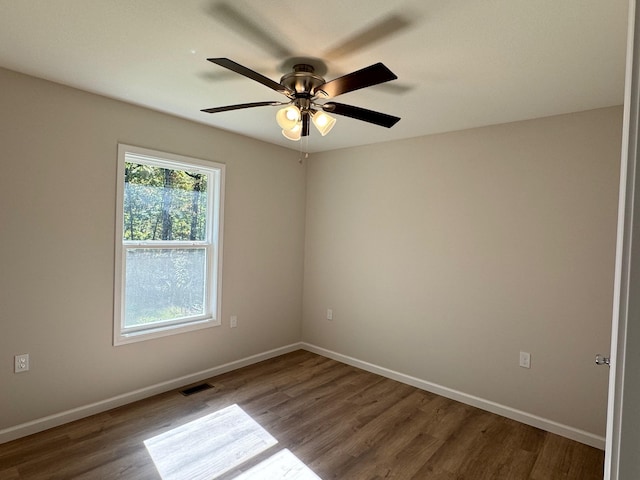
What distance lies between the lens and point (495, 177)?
2.93 meters

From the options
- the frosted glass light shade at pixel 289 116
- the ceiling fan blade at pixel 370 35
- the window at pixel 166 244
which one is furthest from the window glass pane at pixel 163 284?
the ceiling fan blade at pixel 370 35

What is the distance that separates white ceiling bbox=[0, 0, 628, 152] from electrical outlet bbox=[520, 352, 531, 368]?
189 cm

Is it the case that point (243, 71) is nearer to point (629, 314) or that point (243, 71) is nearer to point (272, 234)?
point (629, 314)

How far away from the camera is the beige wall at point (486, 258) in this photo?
2.53 metres

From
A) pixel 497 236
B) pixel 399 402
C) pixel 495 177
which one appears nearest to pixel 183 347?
pixel 399 402

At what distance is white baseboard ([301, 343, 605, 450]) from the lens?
8.30 ft

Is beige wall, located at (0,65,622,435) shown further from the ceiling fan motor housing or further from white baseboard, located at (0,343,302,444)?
the ceiling fan motor housing

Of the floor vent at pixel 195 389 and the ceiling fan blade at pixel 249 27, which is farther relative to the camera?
the floor vent at pixel 195 389

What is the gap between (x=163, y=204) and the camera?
3123 millimetres

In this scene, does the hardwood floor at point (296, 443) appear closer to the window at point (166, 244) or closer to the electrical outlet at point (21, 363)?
the electrical outlet at point (21, 363)

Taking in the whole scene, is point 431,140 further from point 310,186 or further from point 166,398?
point 166,398

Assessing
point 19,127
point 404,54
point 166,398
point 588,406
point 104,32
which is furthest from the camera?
point 166,398

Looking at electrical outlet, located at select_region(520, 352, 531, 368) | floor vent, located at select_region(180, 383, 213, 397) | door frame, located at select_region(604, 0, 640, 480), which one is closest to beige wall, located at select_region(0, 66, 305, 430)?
floor vent, located at select_region(180, 383, 213, 397)

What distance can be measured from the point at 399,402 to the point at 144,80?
320 cm
